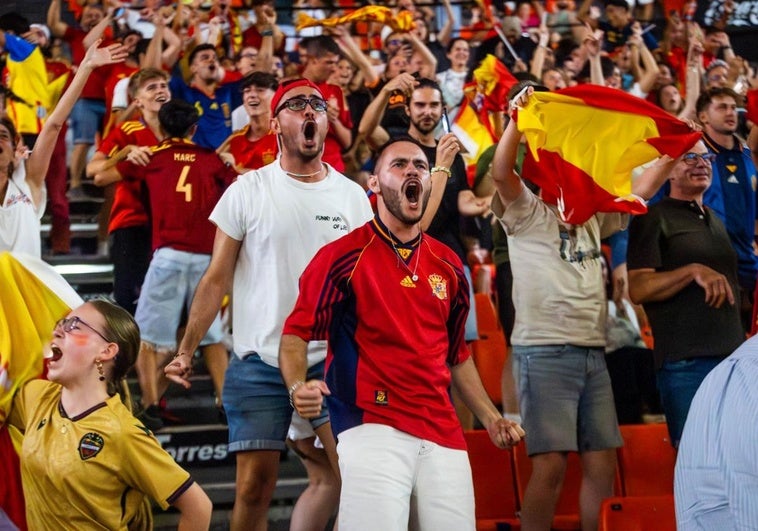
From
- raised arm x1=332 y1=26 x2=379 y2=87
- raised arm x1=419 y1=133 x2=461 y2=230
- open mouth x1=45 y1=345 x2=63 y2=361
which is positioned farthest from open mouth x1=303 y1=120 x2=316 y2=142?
raised arm x1=332 y1=26 x2=379 y2=87

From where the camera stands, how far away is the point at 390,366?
4258 millimetres

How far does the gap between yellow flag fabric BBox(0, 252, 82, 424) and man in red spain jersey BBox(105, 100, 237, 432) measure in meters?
2.45

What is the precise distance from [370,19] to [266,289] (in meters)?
5.02

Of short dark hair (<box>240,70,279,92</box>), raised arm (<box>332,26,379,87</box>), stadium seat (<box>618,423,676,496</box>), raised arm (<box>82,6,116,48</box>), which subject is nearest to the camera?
stadium seat (<box>618,423,676,496</box>)

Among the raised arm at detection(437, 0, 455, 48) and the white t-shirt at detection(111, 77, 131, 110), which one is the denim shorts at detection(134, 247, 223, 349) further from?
the raised arm at detection(437, 0, 455, 48)

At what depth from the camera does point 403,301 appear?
4.34 meters

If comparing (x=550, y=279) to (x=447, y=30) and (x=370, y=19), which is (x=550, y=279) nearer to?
(x=370, y=19)

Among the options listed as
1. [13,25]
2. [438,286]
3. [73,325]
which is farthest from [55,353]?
[13,25]

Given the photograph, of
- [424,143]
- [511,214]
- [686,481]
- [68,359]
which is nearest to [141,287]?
[424,143]

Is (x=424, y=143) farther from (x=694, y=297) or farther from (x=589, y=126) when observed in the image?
(x=694, y=297)

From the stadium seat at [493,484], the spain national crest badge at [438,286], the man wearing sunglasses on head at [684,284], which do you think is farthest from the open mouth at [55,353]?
the man wearing sunglasses on head at [684,284]

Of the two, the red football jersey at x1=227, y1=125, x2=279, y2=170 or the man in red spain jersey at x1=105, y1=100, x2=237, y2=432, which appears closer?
the man in red spain jersey at x1=105, y1=100, x2=237, y2=432

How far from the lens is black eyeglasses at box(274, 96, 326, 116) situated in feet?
17.0

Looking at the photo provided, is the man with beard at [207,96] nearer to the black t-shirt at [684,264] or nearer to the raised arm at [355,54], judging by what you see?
the raised arm at [355,54]
